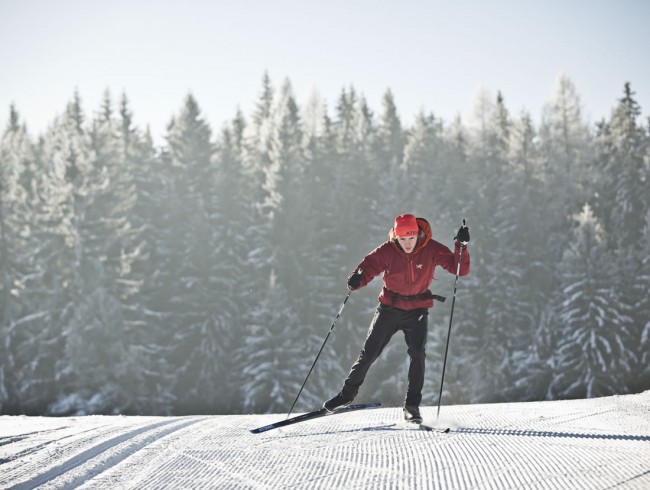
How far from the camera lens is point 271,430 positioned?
5.56 m

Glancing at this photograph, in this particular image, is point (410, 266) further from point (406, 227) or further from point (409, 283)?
point (406, 227)

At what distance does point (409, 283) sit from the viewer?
6.03 metres

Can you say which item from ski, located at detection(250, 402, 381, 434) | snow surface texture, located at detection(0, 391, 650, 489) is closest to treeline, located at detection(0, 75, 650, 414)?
ski, located at detection(250, 402, 381, 434)

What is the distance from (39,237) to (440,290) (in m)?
21.5

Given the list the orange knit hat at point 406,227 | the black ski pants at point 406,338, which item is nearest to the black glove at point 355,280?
the black ski pants at point 406,338

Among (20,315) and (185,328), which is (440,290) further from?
(20,315)

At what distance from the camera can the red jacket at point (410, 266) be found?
5.98m

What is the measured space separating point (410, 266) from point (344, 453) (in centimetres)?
209

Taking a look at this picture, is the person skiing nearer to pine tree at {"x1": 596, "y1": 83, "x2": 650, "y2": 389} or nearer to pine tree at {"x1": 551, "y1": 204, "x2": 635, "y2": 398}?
pine tree at {"x1": 551, "y1": 204, "x2": 635, "y2": 398}

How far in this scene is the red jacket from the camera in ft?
19.6

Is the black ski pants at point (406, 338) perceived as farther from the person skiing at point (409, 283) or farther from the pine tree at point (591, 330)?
the pine tree at point (591, 330)

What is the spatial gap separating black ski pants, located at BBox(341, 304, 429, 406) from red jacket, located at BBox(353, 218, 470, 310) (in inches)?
3.8

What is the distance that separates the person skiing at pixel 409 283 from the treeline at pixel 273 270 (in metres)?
25.0

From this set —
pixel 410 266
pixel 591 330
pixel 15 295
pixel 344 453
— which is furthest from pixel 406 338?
pixel 15 295
